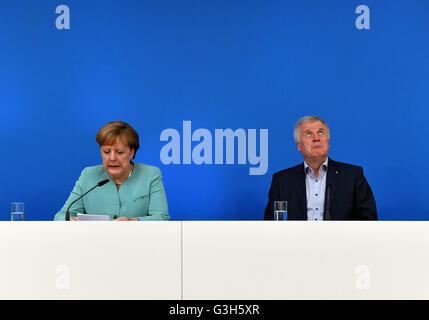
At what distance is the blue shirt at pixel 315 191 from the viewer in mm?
2852

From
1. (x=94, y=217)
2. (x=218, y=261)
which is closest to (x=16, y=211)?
(x=94, y=217)

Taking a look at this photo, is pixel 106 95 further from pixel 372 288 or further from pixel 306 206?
pixel 372 288

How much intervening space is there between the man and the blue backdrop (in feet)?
1.96

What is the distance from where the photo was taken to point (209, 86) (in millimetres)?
3523

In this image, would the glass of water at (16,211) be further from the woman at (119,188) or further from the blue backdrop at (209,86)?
the blue backdrop at (209,86)

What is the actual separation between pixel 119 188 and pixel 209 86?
111cm

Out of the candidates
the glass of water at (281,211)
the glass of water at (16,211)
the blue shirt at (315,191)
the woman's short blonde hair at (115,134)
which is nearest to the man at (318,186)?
the blue shirt at (315,191)

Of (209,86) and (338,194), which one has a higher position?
(209,86)

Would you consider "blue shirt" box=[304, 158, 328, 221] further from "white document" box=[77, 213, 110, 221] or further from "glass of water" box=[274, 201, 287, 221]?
"white document" box=[77, 213, 110, 221]

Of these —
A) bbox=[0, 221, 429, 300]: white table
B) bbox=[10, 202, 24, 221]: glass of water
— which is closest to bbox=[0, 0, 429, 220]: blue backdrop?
bbox=[10, 202, 24, 221]: glass of water

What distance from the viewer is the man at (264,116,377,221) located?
2.81 m

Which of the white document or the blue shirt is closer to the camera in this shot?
the white document

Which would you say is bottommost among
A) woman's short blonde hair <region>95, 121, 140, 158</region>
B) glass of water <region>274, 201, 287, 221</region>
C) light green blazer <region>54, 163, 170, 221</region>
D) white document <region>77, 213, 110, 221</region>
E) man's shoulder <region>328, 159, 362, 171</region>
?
white document <region>77, 213, 110, 221</region>

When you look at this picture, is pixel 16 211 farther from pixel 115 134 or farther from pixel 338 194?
pixel 338 194
